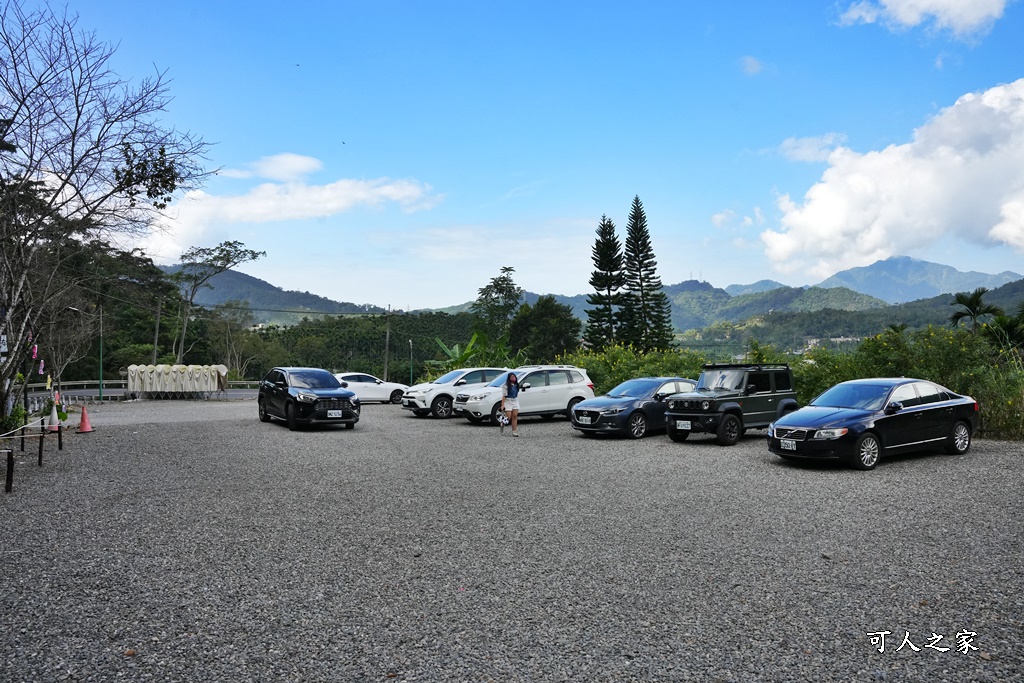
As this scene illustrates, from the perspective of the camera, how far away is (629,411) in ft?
55.8

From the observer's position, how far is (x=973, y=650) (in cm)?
441

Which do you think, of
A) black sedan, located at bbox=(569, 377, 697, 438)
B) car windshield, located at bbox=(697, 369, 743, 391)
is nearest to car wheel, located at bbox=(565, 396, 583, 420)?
black sedan, located at bbox=(569, 377, 697, 438)

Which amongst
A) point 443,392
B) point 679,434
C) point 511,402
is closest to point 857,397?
point 679,434

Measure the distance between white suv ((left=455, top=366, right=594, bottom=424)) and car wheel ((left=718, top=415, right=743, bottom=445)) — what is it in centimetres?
698

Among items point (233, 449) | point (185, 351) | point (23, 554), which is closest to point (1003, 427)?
point (233, 449)

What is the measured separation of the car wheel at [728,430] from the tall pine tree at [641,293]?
148 feet

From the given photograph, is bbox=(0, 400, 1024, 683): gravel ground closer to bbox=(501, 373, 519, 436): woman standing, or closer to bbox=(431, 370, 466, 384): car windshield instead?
bbox=(501, 373, 519, 436): woman standing

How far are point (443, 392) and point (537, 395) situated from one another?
4.07 meters

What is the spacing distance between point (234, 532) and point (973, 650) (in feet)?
20.6

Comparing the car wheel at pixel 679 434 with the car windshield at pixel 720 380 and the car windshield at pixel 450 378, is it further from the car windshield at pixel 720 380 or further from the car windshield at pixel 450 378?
the car windshield at pixel 450 378

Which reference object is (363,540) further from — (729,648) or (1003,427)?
(1003,427)

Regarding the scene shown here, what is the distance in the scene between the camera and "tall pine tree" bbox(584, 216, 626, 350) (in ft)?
200

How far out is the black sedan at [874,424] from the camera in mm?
11648

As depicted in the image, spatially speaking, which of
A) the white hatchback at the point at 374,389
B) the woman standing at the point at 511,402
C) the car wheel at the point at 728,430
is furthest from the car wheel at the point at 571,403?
the white hatchback at the point at 374,389
